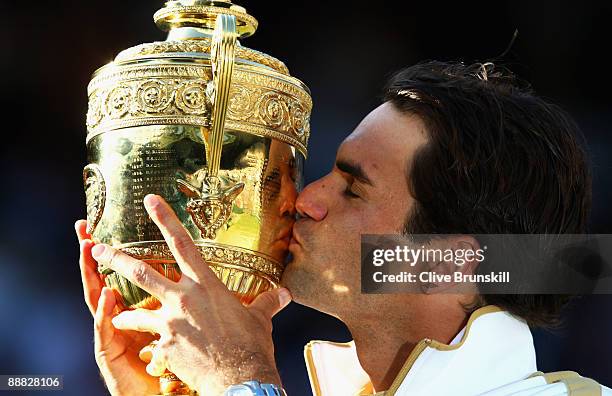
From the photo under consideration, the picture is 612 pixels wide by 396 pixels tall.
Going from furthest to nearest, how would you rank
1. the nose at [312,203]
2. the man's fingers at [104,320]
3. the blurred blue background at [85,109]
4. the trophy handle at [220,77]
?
1. the blurred blue background at [85,109]
2. the nose at [312,203]
3. the man's fingers at [104,320]
4. the trophy handle at [220,77]

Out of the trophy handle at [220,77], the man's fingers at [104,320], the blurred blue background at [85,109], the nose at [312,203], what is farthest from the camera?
the blurred blue background at [85,109]

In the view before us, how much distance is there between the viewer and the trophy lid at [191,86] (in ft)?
7.82

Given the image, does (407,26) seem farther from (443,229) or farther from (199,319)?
(199,319)

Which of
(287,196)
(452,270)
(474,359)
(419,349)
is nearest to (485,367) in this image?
(474,359)

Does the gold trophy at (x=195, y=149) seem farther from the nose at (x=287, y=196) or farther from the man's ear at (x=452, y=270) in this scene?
the man's ear at (x=452, y=270)

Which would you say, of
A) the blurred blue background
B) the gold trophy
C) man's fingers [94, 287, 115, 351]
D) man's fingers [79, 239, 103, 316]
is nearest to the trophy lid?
the gold trophy

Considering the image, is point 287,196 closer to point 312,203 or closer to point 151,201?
point 312,203

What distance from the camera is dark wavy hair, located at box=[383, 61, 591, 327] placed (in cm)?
265

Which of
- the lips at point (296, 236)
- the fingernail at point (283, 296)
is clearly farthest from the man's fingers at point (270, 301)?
the lips at point (296, 236)

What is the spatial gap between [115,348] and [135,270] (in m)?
0.36

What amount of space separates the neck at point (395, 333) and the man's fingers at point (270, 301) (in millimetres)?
212

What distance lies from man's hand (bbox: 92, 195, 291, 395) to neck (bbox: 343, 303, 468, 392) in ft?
1.04

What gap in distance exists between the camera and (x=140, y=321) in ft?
8.02

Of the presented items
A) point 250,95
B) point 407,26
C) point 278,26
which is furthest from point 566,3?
point 250,95
